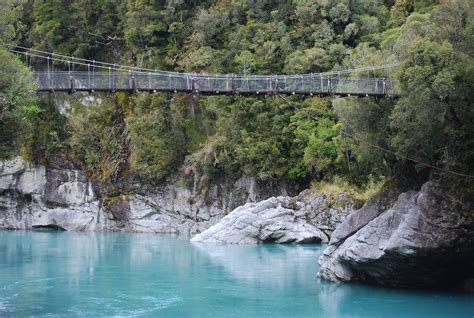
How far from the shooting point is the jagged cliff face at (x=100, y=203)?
29641 millimetres

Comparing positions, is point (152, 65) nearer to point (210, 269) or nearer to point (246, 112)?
point (246, 112)

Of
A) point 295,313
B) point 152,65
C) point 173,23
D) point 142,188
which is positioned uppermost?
point 173,23

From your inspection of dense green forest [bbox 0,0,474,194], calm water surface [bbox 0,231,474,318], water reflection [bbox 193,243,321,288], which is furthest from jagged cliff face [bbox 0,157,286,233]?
calm water surface [bbox 0,231,474,318]

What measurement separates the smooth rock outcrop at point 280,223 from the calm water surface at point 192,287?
1.11 m

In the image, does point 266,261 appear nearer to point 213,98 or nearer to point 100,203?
point 213,98

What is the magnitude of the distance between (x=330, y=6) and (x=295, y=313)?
68.4ft

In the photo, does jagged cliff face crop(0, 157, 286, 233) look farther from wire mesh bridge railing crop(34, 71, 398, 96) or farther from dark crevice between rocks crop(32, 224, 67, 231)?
wire mesh bridge railing crop(34, 71, 398, 96)

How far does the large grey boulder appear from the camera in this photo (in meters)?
12.5

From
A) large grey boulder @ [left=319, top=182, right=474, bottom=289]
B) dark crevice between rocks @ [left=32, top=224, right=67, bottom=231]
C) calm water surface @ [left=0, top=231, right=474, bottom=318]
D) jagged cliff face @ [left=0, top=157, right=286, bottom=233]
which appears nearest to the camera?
calm water surface @ [left=0, top=231, right=474, bottom=318]

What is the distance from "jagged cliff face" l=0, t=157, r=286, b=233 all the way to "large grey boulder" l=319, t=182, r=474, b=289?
13836mm

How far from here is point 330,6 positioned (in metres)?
29.9

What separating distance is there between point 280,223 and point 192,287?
9.62m

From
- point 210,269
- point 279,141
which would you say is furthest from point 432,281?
point 279,141

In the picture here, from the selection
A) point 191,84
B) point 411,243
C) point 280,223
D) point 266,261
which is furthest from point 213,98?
point 411,243
